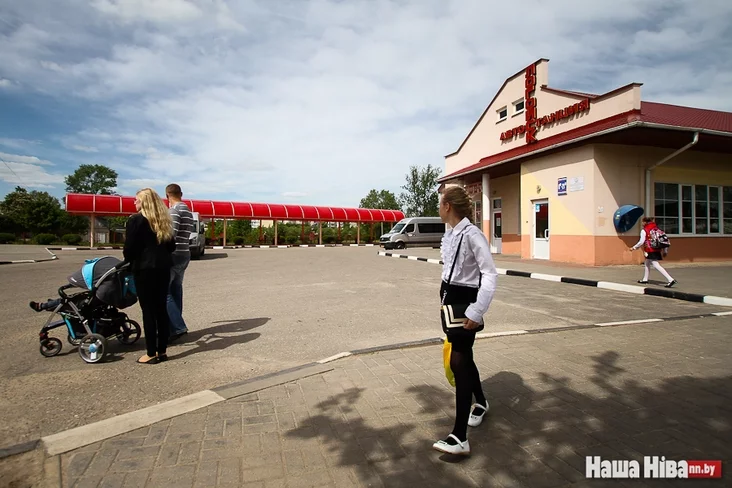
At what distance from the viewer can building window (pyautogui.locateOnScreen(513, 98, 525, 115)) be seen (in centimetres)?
1788

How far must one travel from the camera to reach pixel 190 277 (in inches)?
467

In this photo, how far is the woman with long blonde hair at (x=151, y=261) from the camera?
4227mm

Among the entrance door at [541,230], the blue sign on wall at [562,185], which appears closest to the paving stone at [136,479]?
the blue sign on wall at [562,185]

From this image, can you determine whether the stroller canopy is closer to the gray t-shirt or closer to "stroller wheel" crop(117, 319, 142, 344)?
"stroller wheel" crop(117, 319, 142, 344)

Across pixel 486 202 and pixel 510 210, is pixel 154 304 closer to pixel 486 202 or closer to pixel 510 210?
pixel 486 202

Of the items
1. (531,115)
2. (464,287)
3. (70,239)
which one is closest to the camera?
(464,287)

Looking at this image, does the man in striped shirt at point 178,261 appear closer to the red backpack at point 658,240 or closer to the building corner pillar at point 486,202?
the red backpack at point 658,240

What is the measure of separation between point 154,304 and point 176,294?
93cm

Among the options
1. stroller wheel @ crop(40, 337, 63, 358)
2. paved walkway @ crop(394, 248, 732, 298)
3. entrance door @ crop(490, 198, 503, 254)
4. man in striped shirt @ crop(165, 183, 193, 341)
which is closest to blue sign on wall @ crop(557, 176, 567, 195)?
paved walkway @ crop(394, 248, 732, 298)

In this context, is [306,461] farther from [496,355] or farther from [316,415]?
[496,355]

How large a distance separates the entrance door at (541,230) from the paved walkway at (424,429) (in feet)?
40.6

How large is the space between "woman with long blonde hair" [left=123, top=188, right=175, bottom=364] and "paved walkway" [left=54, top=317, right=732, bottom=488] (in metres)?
1.61

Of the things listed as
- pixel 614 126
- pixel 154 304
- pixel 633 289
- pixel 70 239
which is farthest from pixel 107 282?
pixel 70 239

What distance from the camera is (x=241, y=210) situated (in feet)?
111
